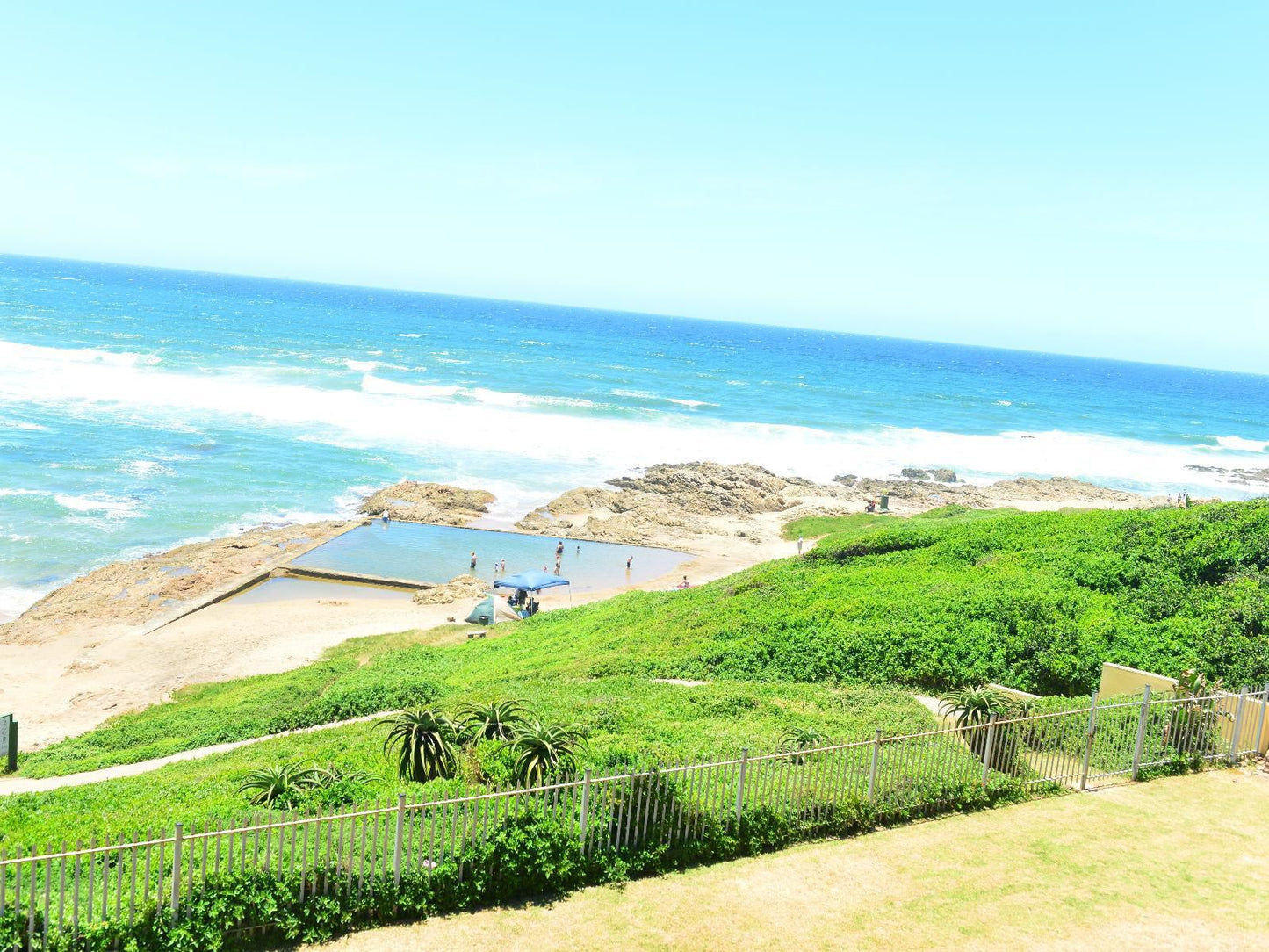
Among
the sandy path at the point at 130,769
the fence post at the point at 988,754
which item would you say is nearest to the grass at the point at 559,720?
the sandy path at the point at 130,769

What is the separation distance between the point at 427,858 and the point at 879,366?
6908 inches

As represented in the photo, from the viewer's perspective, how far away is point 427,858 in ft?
31.3

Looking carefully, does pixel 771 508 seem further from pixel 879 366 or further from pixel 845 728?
pixel 879 366

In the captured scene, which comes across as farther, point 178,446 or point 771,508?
point 178,446

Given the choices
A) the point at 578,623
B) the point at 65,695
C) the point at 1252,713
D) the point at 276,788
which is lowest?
the point at 65,695

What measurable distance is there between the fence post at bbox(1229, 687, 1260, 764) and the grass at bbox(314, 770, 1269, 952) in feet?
6.76

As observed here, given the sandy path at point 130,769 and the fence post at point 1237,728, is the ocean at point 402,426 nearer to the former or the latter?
the sandy path at point 130,769

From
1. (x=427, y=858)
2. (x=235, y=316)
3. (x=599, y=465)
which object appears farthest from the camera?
(x=235, y=316)

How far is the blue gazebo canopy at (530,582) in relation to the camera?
107ft

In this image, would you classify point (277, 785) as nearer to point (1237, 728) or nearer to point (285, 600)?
point (1237, 728)

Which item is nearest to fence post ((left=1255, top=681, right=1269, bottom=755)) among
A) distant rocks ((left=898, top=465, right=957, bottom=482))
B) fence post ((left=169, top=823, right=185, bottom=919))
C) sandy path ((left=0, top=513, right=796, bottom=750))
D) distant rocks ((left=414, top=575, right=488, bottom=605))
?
fence post ((left=169, top=823, right=185, bottom=919))

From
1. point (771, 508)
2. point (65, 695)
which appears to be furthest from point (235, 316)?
point (65, 695)

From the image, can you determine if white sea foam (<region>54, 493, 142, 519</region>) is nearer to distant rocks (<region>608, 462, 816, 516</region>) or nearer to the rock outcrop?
the rock outcrop

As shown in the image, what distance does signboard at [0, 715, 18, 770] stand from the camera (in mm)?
18609
